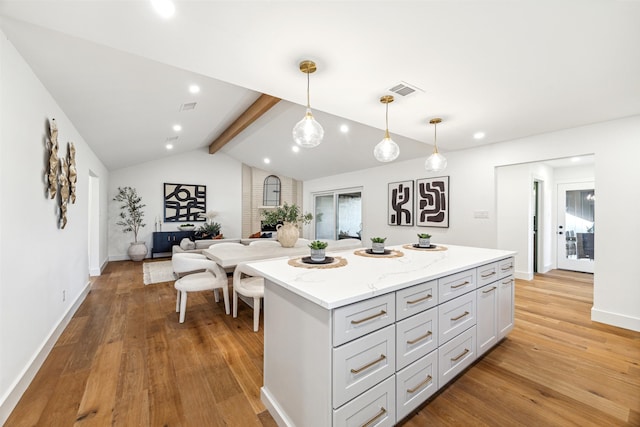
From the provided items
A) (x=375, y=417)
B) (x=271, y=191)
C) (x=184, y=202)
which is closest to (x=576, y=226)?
(x=375, y=417)

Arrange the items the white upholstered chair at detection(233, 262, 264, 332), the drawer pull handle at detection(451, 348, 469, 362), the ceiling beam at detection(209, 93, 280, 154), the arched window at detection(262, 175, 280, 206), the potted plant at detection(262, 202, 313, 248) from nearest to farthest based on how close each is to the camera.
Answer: the drawer pull handle at detection(451, 348, 469, 362), the white upholstered chair at detection(233, 262, 264, 332), the potted plant at detection(262, 202, 313, 248), the ceiling beam at detection(209, 93, 280, 154), the arched window at detection(262, 175, 280, 206)

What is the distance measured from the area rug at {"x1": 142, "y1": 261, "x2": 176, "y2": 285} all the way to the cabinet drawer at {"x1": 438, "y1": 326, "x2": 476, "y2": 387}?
439 cm

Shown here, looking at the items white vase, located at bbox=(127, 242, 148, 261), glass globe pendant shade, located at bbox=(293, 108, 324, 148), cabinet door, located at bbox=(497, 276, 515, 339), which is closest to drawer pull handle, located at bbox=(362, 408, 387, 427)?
cabinet door, located at bbox=(497, 276, 515, 339)

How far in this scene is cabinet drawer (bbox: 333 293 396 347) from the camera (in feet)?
3.82

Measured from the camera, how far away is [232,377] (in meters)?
1.93

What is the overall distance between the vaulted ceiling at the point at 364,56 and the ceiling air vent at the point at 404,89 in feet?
0.14

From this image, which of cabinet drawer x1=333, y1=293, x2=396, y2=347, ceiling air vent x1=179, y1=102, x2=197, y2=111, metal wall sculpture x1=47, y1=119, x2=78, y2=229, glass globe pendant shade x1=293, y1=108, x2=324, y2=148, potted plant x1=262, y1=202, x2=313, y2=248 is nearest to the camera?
cabinet drawer x1=333, y1=293, x2=396, y2=347

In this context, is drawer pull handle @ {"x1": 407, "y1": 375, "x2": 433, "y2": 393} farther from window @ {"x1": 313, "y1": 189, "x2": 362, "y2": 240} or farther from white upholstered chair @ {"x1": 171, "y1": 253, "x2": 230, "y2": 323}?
window @ {"x1": 313, "y1": 189, "x2": 362, "y2": 240}

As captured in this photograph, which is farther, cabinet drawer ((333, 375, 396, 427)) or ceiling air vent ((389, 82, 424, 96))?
ceiling air vent ((389, 82, 424, 96))

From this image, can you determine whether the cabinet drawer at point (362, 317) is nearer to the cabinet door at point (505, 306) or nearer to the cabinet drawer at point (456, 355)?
the cabinet drawer at point (456, 355)

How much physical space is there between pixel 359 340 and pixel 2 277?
6.63 feet

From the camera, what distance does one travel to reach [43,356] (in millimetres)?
2070

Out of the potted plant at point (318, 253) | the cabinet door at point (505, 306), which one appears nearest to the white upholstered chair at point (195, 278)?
the potted plant at point (318, 253)

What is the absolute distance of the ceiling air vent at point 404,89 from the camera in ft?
7.43
